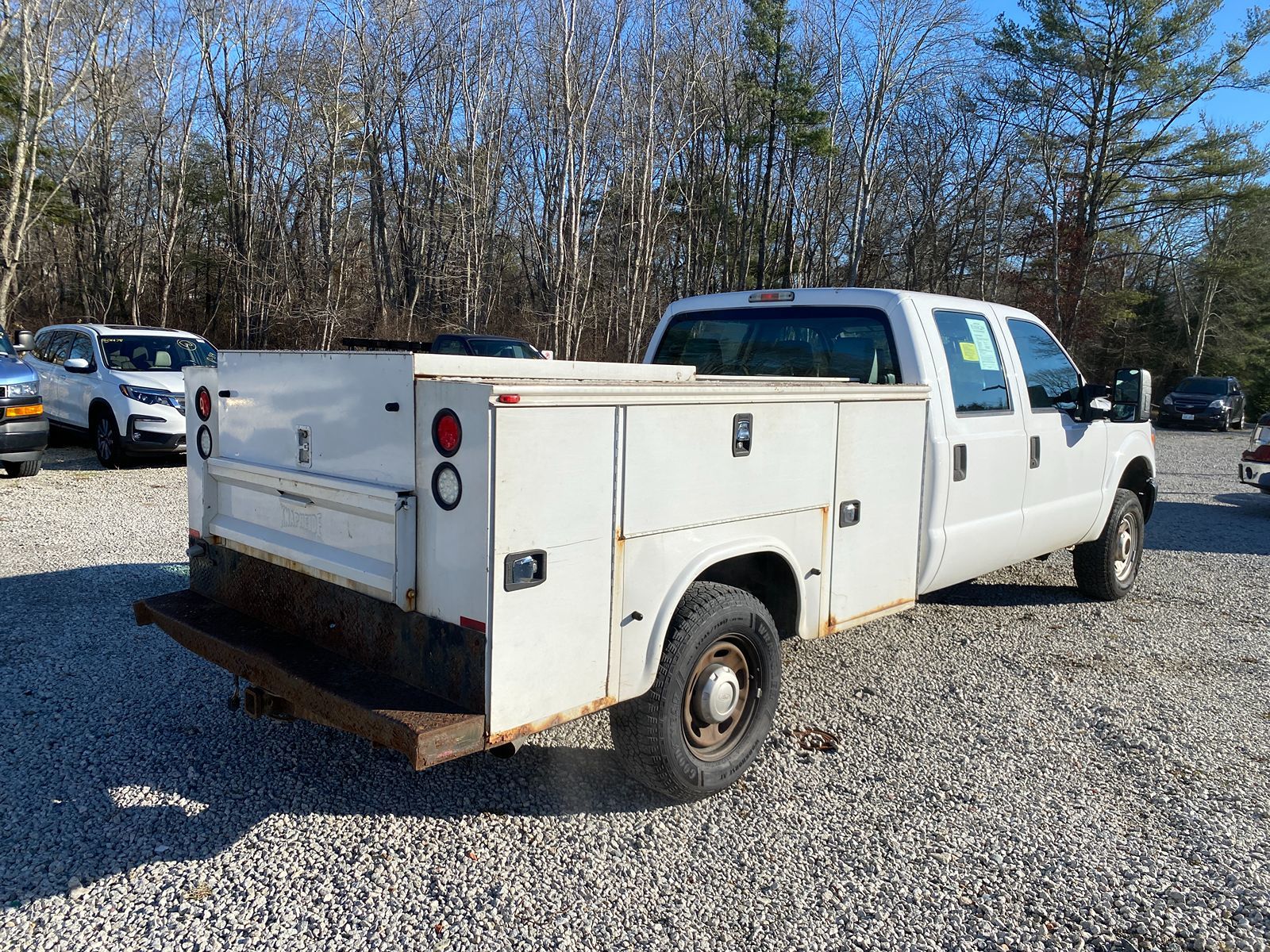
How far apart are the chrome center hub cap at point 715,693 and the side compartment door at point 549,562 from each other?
0.58 meters

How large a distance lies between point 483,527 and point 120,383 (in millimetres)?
11252

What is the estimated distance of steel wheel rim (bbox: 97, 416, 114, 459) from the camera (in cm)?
1209

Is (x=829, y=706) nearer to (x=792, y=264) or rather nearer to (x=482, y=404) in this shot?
(x=482, y=404)

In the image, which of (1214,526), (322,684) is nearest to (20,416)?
(322,684)

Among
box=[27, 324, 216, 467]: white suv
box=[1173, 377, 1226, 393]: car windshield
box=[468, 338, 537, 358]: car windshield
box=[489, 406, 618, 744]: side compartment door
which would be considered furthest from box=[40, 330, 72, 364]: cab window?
box=[1173, 377, 1226, 393]: car windshield

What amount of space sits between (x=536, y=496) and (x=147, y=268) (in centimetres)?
3894

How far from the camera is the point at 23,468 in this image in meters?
11.0

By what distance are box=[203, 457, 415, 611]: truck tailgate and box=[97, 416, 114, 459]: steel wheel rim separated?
948 centimetres

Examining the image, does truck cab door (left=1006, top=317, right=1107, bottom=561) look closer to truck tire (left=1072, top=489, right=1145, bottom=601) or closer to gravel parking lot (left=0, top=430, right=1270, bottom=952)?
truck tire (left=1072, top=489, right=1145, bottom=601)

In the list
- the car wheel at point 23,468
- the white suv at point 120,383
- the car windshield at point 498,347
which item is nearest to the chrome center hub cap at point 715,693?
the white suv at point 120,383

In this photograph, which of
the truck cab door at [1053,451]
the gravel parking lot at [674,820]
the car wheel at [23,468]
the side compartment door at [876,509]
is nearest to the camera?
the gravel parking lot at [674,820]

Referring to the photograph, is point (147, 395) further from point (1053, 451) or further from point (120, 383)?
point (1053, 451)

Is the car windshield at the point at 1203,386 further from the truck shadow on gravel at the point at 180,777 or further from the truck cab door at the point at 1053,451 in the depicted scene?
the truck shadow on gravel at the point at 180,777

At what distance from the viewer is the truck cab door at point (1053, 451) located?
5.71m
